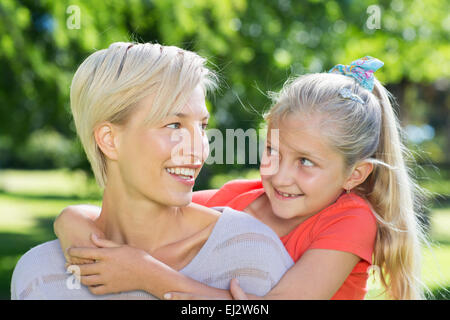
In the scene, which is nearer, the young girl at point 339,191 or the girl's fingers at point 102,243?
the girl's fingers at point 102,243

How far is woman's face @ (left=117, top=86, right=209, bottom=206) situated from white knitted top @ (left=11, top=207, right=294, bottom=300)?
235 mm

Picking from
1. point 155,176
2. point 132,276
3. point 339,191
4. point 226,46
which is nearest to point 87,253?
point 132,276

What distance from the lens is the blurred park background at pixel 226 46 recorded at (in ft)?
18.1

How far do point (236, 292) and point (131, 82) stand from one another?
0.84 meters

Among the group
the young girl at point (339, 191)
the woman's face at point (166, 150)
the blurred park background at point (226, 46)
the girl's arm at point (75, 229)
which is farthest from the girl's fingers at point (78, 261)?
the blurred park background at point (226, 46)

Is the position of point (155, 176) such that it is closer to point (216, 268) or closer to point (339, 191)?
point (216, 268)

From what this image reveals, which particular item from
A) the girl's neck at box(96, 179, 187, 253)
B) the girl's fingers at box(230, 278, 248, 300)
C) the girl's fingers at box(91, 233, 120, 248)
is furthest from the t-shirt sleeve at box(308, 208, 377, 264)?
the girl's fingers at box(91, 233, 120, 248)

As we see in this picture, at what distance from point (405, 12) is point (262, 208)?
8.34 meters

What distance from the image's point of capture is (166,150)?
1.98m

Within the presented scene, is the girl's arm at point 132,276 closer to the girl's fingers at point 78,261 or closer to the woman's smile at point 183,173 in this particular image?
the girl's fingers at point 78,261

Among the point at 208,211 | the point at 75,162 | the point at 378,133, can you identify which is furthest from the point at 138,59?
the point at 75,162

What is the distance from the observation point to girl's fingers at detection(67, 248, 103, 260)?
2020mm

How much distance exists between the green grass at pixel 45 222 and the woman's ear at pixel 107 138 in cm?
139
